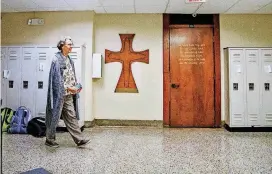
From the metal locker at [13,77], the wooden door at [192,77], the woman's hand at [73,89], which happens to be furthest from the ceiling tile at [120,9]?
the woman's hand at [73,89]

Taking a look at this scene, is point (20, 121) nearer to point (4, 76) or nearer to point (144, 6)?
point (4, 76)

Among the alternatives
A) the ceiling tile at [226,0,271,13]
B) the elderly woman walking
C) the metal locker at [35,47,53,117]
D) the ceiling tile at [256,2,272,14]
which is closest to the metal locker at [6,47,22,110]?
the metal locker at [35,47,53,117]

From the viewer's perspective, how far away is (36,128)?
435 centimetres

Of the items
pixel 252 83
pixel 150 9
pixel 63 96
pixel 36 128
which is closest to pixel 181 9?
pixel 150 9

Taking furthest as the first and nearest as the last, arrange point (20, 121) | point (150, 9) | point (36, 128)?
point (150, 9) → point (20, 121) → point (36, 128)

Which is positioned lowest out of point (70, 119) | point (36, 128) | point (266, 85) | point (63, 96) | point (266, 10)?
point (36, 128)

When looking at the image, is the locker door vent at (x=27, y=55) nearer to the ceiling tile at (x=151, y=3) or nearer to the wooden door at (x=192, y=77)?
the ceiling tile at (x=151, y=3)

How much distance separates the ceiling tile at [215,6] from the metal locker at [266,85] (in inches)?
44.4

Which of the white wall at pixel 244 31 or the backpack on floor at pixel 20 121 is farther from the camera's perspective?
the white wall at pixel 244 31

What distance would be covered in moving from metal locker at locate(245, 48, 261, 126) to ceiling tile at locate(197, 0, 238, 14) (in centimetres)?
96

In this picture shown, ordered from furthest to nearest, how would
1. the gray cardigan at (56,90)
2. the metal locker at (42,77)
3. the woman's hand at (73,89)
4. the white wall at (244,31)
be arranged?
the white wall at (244,31)
the metal locker at (42,77)
the woman's hand at (73,89)
the gray cardigan at (56,90)

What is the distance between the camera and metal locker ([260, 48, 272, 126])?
4953 mm

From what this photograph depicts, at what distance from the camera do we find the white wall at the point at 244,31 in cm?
536

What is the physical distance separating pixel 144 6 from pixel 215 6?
4.53ft
